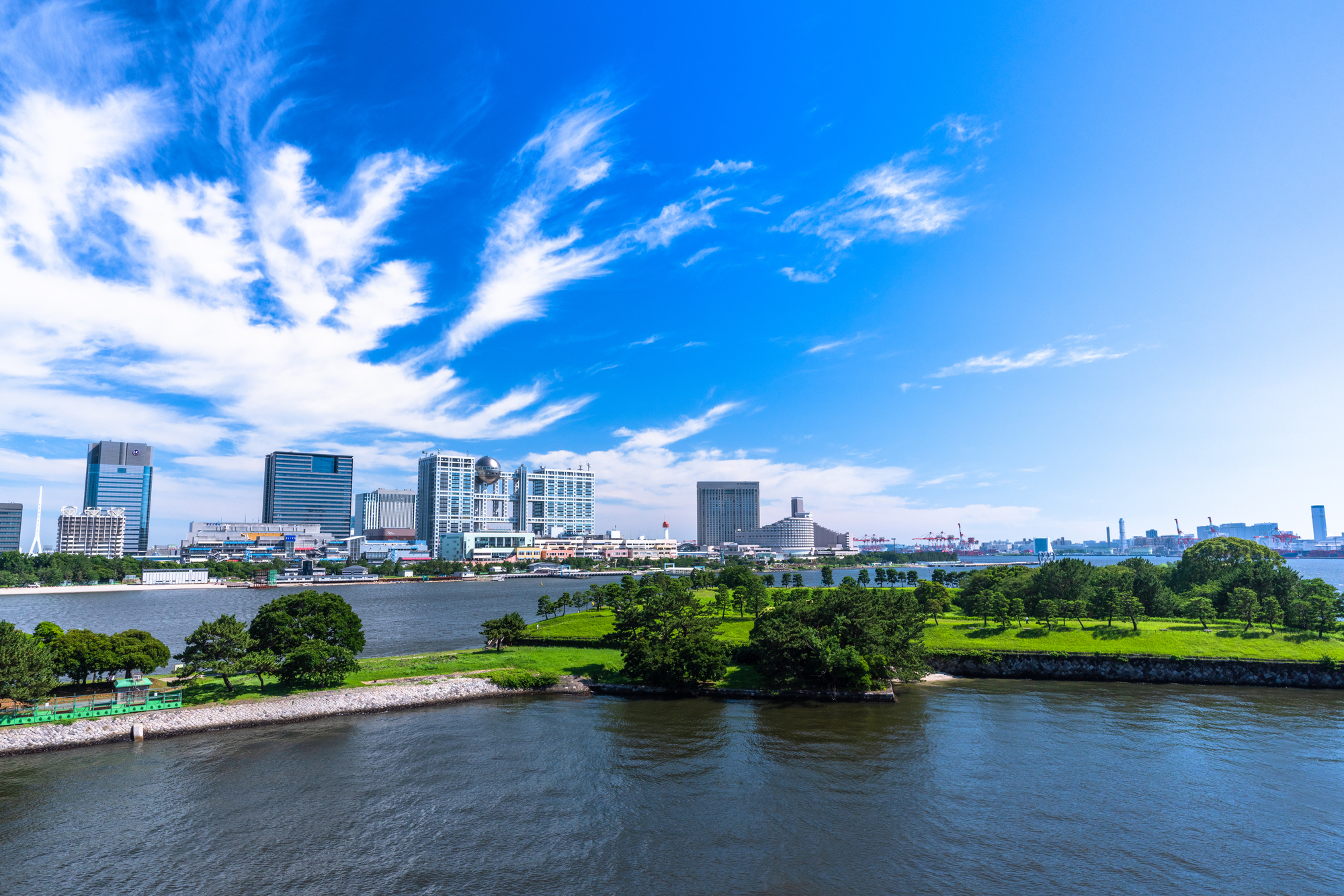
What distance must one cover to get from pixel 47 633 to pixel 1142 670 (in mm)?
85452

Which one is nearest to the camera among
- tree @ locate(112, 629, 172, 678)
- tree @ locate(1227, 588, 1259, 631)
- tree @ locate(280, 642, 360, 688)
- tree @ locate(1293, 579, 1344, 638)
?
tree @ locate(112, 629, 172, 678)

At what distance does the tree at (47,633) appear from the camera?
44391mm

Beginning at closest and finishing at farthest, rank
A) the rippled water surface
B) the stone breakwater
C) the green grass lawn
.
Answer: the rippled water surface
the stone breakwater
the green grass lawn

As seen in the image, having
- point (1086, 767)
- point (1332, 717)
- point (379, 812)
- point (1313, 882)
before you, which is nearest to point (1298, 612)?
point (1332, 717)

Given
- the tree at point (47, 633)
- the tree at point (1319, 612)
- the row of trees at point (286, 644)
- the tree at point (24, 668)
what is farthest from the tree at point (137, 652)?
the tree at point (1319, 612)

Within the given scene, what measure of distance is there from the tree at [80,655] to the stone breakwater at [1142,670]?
208ft

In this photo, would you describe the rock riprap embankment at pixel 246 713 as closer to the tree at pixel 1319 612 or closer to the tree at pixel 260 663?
the tree at pixel 260 663

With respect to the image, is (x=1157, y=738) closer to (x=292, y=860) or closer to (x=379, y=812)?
(x=379, y=812)

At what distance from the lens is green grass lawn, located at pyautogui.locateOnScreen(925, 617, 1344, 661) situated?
54125 mm

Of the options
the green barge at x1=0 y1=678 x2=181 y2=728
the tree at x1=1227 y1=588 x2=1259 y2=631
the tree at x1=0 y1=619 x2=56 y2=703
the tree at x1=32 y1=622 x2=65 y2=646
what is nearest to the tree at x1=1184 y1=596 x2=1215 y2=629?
the tree at x1=1227 y1=588 x2=1259 y2=631

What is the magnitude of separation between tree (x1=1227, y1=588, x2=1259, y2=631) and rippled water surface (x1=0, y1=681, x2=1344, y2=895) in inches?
727

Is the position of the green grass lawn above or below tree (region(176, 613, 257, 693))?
below

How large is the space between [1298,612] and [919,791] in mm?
51745

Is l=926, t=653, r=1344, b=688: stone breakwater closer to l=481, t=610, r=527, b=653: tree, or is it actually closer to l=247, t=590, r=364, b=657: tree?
l=481, t=610, r=527, b=653: tree
